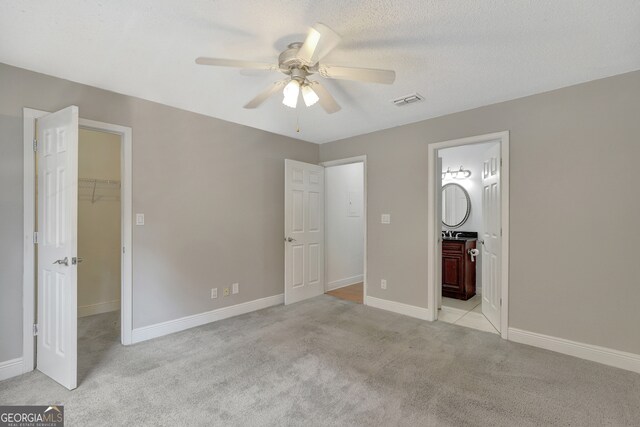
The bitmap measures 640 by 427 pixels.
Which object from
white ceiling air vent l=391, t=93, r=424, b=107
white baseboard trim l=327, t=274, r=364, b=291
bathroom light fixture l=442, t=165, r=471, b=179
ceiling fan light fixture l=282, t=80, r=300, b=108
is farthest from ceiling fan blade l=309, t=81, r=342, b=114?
bathroom light fixture l=442, t=165, r=471, b=179

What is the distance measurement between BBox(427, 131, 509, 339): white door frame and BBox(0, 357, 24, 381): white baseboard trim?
3.84m

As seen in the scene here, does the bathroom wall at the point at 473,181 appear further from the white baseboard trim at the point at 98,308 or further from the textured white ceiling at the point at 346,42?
the white baseboard trim at the point at 98,308

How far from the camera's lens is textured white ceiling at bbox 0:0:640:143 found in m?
1.68

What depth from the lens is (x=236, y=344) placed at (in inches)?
113

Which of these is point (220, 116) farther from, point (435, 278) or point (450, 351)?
point (450, 351)

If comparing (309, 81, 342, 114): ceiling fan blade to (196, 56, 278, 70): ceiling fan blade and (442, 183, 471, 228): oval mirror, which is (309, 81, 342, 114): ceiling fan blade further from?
(442, 183, 471, 228): oval mirror

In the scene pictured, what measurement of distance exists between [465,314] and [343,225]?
2.34m

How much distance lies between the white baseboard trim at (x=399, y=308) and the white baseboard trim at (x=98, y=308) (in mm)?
3349

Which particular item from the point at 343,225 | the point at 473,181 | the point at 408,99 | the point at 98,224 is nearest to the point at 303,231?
the point at 343,225

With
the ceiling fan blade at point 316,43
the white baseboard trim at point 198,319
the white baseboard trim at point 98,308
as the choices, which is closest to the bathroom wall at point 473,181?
the white baseboard trim at point 198,319

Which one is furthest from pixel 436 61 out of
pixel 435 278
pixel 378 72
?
pixel 435 278

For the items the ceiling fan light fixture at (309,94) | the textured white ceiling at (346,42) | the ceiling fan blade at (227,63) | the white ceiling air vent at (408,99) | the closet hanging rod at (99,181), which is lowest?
the closet hanging rod at (99,181)

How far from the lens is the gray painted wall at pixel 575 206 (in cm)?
241

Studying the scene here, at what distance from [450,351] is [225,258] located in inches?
103
